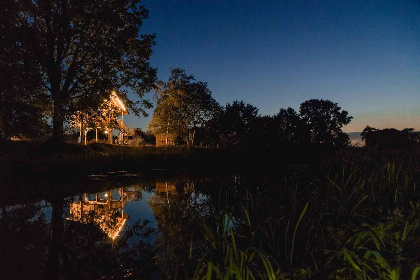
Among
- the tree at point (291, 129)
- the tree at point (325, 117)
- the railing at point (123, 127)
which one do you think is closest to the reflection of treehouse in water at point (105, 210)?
the railing at point (123, 127)

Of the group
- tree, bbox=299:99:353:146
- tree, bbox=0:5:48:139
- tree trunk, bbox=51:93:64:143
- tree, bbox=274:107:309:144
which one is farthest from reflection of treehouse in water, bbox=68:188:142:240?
tree, bbox=299:99:353:146

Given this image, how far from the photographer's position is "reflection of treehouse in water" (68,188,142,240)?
693 centimetres

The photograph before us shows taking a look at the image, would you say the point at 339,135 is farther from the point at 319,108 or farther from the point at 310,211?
the point at 310,211

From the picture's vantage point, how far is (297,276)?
9.88ft

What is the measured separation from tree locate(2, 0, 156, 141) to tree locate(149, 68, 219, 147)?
640 inches

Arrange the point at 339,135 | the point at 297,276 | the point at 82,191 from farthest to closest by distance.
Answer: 1. the point at 339,135
2. the point at 82,191
3. the point at 297,276

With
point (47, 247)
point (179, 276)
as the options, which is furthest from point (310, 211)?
point (47, 247)

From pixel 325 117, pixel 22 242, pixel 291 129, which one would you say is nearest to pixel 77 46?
pixel 22 242

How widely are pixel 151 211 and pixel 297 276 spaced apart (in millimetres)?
6250

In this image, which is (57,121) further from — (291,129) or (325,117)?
(325,117)

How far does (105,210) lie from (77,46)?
16552 millimetres

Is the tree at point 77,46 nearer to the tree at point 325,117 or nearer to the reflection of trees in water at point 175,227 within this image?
the reflection of trees in water at point 175,227

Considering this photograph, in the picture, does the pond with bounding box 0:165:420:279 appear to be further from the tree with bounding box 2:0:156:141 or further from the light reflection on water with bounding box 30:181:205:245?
the tree with bounding box 2:0:156:141

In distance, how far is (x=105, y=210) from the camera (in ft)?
28.2
